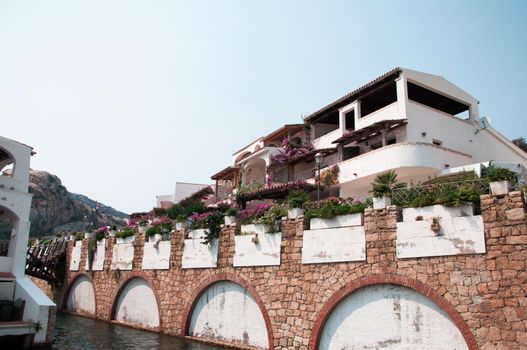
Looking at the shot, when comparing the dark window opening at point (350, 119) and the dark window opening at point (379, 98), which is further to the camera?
the dark window opening at point (350, 119)

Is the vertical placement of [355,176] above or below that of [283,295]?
above

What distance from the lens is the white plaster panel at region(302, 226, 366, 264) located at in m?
12.9

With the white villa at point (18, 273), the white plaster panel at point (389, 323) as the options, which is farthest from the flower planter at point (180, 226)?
the white plaster panel at point (389, 323)

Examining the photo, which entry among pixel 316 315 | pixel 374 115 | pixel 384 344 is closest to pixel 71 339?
pixel 316 315

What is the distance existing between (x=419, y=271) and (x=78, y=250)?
22.9 meters

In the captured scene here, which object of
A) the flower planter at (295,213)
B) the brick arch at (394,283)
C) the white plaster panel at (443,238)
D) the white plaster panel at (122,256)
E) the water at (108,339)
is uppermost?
the flower planter at (295,213)

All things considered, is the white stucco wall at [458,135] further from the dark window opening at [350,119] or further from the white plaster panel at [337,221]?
the white plaster panel at [337,221]

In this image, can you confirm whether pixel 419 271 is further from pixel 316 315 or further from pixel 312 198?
pixel 312 198

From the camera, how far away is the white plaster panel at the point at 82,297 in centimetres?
2431

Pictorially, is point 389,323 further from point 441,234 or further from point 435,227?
point 435,227

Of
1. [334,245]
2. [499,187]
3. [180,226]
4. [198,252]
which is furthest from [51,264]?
[499,187]

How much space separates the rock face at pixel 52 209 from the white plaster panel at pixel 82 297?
1909cm

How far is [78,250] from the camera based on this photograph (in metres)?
26.9

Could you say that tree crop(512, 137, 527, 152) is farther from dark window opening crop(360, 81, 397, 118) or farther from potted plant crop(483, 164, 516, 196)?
potted plant crop(483, 164, 516, 196)
